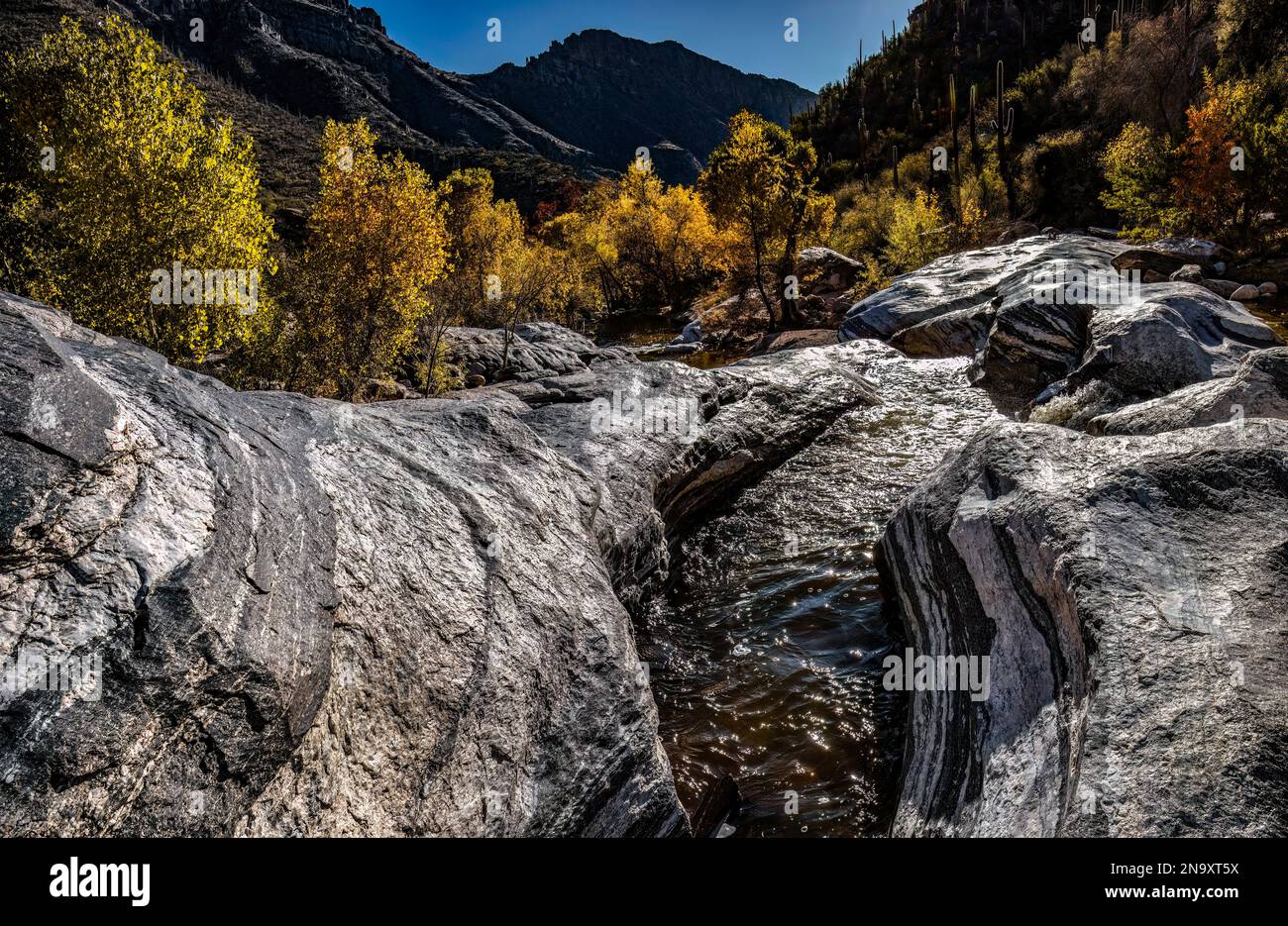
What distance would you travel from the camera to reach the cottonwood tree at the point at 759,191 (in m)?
32.9

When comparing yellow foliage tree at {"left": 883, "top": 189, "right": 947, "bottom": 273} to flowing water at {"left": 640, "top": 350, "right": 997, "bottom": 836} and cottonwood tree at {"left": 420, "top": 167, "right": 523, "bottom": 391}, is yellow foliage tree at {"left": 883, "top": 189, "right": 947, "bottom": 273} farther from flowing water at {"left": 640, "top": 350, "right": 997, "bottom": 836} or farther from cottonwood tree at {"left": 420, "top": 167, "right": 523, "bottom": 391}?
flowing water at {"left": 640, "top": 350, "right": 997, "bottom": 836}

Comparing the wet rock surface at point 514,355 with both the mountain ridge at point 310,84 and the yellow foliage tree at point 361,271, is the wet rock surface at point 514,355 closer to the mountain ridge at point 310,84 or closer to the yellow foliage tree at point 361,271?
the yellow foliage tree at point 361,271

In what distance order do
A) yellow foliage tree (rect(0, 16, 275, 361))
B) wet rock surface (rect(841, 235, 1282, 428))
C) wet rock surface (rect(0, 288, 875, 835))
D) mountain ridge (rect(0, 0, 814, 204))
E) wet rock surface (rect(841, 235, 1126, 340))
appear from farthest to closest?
1. mountain ridge (rect(0, 0, 814, 204))
2. wet rock surface (rect(841, 235, 1126, 340))
3. yellow foliage tree (rect(0, 16, 275, 361))
4. wet rock surface (rect(841, 235, 1282, 428))
5. wet rock surface (rect(0, 288, 875, 835))

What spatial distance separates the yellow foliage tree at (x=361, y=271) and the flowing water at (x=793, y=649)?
522 inches

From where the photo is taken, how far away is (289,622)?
496cm

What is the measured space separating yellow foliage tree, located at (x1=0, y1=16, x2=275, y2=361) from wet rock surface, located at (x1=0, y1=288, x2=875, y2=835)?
11429 mm

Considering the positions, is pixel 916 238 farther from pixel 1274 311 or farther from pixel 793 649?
pixel 793 649

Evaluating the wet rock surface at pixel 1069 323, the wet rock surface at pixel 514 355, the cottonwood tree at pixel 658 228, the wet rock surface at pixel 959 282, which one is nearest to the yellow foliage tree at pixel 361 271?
the wet rock surface at pixel 514 355

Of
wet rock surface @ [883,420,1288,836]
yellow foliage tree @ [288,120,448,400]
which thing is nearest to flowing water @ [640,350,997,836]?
wet rock surface @ [883,420,1288,836]

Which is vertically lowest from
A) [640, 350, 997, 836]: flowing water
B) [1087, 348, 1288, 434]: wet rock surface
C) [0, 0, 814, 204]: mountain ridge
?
[640, 350, 997, 836]: flowing water

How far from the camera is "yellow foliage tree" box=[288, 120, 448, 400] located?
2027 cm
